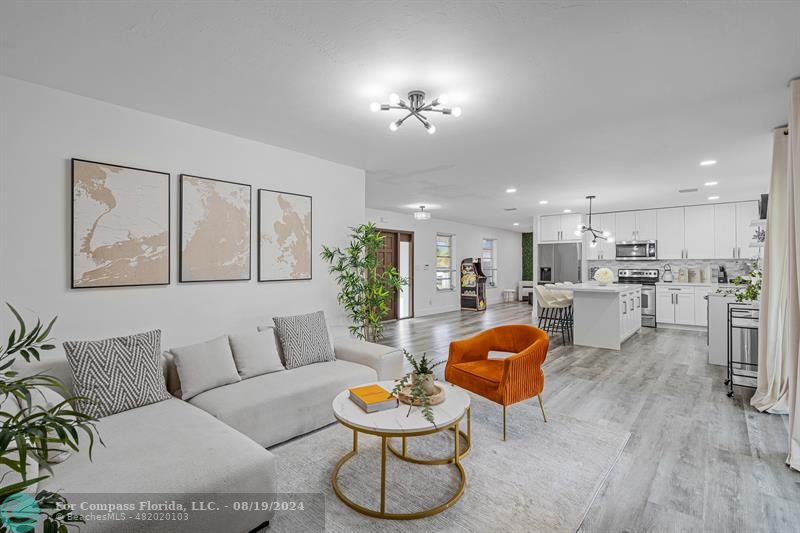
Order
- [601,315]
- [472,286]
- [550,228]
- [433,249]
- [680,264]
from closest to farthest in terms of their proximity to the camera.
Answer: [601,315]
[680,264]
[550,228]
[433,249]
[472,286]

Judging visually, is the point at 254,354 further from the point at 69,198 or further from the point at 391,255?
the point at 391,255

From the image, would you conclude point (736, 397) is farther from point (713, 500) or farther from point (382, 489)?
point (382, 489)

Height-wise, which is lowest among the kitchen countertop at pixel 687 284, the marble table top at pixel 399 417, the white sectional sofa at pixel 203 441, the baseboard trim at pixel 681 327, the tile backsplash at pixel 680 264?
the baseboard trim at pixel 681 327

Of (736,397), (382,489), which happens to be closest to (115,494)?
(382,489)

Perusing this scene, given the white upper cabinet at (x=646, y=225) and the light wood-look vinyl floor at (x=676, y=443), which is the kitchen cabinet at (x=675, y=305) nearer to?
the white upper cabinet at (x=646, y=225)

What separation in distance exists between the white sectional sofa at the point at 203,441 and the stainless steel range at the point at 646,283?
275 inches

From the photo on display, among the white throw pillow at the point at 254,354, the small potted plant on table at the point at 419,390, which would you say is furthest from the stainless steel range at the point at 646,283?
the white throw pillow at the point at 254,354

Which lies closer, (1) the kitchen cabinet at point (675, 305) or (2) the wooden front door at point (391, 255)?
(1) the kitchen cabinet at point (675, 305)

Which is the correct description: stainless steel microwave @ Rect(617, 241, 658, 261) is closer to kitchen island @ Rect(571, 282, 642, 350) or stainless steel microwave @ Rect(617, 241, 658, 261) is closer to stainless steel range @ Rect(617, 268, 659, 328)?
stainless steel range @ Rect(617, 268, 659, 328)

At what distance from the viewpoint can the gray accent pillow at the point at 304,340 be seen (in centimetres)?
337

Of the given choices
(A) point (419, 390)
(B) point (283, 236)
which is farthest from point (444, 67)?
(B) point (283, 236)

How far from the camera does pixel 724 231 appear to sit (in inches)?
286

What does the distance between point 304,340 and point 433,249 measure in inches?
259

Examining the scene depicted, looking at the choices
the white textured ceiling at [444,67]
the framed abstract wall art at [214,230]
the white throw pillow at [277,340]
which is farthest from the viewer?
the white throw pillow at [277,340]
